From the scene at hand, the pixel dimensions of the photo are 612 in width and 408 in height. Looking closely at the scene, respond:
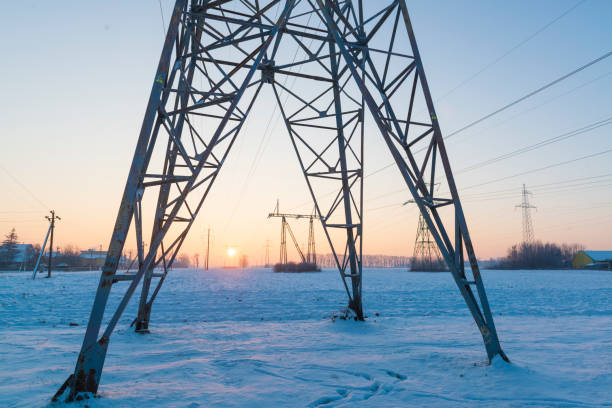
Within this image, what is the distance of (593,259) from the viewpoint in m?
73.9

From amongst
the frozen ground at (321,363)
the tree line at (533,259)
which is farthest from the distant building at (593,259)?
the frozen ground at (321,363)

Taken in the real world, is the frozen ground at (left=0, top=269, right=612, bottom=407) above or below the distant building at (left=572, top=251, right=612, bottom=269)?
above

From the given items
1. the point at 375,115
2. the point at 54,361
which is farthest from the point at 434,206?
the point at 54,361

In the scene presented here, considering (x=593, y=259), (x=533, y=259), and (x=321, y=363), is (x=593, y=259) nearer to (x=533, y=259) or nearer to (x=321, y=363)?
(x=533, y=259)

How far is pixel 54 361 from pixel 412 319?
8075 millimetres

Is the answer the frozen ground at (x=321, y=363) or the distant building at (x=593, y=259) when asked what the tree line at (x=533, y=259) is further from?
the frozen ground at (x=321, y=363)

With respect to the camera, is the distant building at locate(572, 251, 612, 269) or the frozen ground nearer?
the frozen ground

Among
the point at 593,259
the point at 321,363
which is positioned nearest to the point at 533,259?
the point at 593,259

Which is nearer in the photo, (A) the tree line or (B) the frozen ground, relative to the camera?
(B) the frozen ground

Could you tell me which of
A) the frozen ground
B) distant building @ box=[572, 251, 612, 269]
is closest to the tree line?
distant building @ box=[572, 251, 612, 269]

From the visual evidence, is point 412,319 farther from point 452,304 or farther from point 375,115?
point 375,115

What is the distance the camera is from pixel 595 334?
6.77 m

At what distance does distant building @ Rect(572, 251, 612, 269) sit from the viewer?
6994cm

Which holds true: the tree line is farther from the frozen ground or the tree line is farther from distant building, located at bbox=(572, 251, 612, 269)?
the frozen ground
